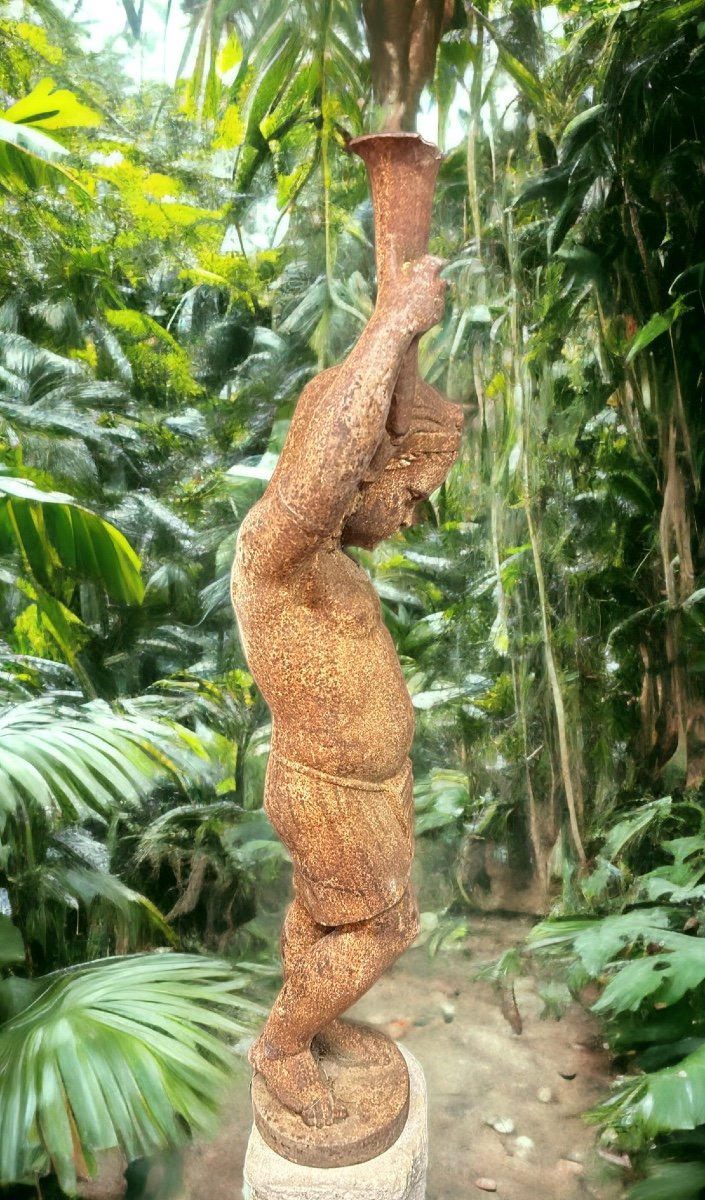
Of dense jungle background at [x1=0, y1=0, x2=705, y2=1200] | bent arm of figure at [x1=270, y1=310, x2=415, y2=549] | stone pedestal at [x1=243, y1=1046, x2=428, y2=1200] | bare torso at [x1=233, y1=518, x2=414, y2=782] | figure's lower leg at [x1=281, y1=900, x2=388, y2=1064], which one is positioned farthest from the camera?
dense jungle background at [x1=0, y1=0, x2=705, y2=1200]

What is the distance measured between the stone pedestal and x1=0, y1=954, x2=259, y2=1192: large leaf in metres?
0.13

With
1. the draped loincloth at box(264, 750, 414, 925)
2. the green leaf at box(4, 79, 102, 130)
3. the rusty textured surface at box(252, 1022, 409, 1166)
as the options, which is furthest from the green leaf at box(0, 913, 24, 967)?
the green leaf at box(4, 79, 102, 130)

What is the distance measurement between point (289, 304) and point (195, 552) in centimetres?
88

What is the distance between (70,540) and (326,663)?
3.79ft

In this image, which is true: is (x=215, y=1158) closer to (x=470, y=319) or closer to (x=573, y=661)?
(x=573, y=661)

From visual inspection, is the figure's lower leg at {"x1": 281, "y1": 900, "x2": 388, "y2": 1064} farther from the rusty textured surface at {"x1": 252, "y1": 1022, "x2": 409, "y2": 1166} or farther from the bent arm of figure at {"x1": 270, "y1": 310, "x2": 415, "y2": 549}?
the bent arm of figure at {"x1": 270, "y1": 310, "x2": 415, "y2": 549}

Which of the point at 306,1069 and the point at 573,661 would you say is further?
the point at 573,661

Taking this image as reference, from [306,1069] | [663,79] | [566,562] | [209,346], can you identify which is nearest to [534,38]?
[663,79]

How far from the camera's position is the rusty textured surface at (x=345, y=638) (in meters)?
1.33

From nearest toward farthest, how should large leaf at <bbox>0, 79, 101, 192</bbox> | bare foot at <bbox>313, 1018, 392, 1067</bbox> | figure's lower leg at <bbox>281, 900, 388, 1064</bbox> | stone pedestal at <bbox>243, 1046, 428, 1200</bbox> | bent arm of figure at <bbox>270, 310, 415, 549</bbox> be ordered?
bent arm of figure at <bbox>270, 310, 415, 549</bbox>, stone pedestal at <bbox>243, 1046, 428, 1200</bbox>, figure's lower leg at <bbox>281, 900, 388, 1064</bbox>, bare foot at <bbox>313, 1018, 392, 1067</bbox>, large leaf at <bbox>0, 79, 101, 192</bbox>

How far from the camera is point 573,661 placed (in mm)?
3082

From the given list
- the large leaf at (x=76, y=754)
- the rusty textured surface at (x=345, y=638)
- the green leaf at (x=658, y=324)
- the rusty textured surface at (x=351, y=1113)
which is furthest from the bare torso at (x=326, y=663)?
the green leaf at (x=658, y=324)

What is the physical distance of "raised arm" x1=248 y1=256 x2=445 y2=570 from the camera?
130 centimetres

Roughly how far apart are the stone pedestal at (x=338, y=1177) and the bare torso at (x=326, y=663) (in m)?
0.78
